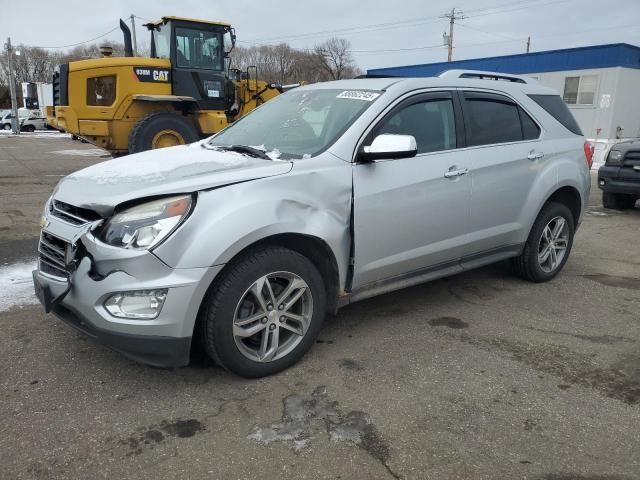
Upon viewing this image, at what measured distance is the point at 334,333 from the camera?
3.96 meters

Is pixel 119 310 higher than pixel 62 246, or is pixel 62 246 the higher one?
pixel 62 246

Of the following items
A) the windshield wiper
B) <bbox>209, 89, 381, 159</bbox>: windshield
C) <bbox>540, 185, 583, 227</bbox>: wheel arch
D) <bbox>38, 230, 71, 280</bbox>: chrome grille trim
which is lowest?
<bbox>38, 230, 71, 280</bbox>: chrome grille trim

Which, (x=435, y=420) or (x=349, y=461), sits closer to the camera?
(x=349, y=461)

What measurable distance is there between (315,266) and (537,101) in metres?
2.86

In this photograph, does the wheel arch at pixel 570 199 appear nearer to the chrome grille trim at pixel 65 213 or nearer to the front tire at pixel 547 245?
the front tire at pixel 547 245

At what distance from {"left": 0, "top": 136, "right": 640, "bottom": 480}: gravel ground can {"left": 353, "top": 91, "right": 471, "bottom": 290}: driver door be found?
56 cm

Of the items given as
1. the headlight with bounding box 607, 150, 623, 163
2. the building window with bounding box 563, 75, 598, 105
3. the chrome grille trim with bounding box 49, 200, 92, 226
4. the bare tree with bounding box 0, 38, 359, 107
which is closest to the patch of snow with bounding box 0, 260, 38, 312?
the chrome grille trim with bounding box 49, 200, 92, 226

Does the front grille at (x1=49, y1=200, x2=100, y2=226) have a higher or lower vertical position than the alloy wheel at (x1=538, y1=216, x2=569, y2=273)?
higher

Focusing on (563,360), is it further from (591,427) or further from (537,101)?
(537,101)

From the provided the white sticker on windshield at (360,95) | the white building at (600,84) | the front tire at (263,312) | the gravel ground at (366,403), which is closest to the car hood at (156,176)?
the front tire at (263,312)

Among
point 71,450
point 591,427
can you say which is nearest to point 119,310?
point 71,450

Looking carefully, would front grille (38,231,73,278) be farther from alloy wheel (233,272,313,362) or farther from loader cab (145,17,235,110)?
loader cab (145,17,235,110)

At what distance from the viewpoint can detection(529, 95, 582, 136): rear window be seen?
4.98 meters

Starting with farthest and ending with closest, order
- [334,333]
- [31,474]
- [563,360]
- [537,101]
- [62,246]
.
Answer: [537,101], [334,333], [563,360], [62,246], [31,474]
